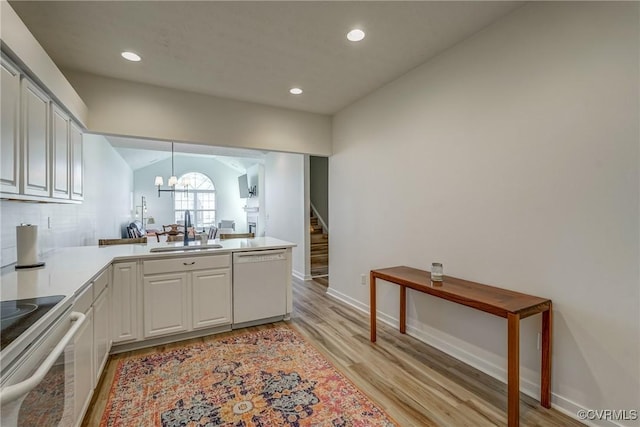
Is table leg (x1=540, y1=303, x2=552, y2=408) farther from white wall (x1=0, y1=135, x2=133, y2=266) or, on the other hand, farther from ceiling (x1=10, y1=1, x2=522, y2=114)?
white wall (x1=0, y1=135, x2=133, y2=266)

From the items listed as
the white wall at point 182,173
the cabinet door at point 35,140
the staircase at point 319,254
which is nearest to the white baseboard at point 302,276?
the staircase at point 319,254

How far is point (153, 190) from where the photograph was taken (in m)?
10.8

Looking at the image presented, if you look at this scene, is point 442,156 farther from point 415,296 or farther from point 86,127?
point 86,127

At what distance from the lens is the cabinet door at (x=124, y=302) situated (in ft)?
8.43

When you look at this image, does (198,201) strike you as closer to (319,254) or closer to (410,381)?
(319,254)

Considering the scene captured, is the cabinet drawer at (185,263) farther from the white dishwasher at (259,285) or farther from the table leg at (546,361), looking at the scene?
the table leg at (546,361)

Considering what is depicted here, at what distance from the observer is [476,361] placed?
2.38 m

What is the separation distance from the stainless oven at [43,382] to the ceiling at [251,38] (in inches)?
80.8

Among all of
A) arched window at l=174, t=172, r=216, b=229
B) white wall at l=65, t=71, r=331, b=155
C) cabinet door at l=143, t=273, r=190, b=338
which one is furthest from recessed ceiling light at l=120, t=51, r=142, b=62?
arched window at l=174, t=172, r=216, b=229

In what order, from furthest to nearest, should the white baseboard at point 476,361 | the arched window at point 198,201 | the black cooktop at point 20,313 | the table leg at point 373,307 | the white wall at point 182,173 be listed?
the arched window at point 198,201
the white wall at point 182,173
the table leg at point 373,307
the white baseboard at point 476,361
the black cooktop at point 20,313

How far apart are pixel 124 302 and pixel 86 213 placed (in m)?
2.05

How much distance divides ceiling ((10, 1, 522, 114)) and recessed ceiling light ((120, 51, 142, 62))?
5 cm

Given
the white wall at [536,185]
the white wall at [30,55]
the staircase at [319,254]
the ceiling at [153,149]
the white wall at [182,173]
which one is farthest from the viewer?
the white wall at [182,173]

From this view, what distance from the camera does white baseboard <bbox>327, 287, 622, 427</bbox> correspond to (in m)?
1.82
